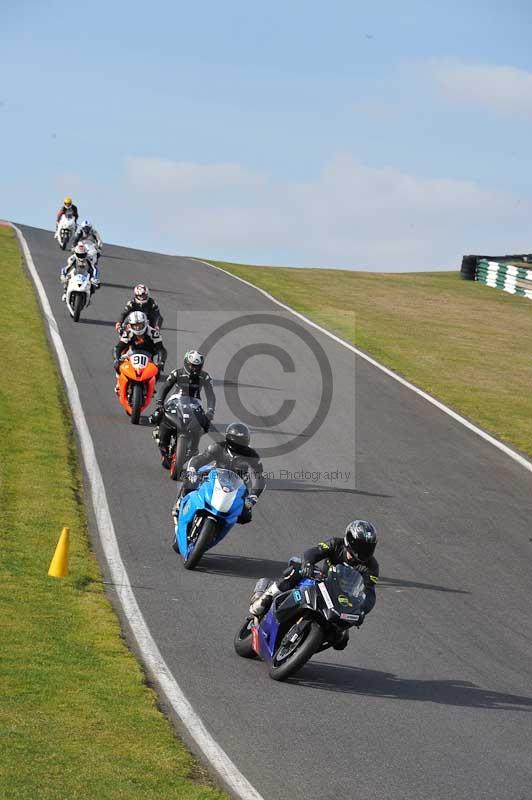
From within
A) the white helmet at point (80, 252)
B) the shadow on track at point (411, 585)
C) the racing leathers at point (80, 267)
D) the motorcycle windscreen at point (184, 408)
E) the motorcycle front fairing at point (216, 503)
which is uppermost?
the white helmet at point (80, 252)

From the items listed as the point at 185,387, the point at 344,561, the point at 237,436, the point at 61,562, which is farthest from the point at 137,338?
the point at 344,561

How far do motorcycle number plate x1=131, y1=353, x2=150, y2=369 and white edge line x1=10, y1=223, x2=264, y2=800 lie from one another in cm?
130

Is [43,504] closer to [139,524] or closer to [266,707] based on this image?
[139,524]

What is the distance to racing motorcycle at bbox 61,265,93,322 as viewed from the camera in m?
30.1

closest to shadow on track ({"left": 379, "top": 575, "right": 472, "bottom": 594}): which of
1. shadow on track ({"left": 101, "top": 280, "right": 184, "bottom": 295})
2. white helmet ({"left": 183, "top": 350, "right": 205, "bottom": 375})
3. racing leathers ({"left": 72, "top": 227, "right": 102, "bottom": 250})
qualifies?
white helmet ({"left": 183, "top": 350, "right": 205, "bottom": 375})

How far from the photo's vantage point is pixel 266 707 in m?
9.55

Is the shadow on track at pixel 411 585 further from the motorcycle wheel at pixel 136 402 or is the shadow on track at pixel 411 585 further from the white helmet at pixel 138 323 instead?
the white helmet at pixel 138 323

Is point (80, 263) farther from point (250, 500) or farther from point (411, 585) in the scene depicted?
point (411, 585)

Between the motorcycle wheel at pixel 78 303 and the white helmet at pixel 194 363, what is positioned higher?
the white helmet at pixel 194 363

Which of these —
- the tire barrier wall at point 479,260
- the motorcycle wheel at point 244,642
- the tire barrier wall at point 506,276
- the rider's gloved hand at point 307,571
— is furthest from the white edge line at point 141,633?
the tire barrier wall at point 479,260

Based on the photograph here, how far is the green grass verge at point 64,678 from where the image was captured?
761 cm

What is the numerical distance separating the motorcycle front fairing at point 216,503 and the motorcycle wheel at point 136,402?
710 cm

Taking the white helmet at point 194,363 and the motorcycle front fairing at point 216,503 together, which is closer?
the motorcycle front fairing at point 216,503

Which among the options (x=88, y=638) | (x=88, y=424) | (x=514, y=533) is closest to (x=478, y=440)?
(x=514, y=533)
